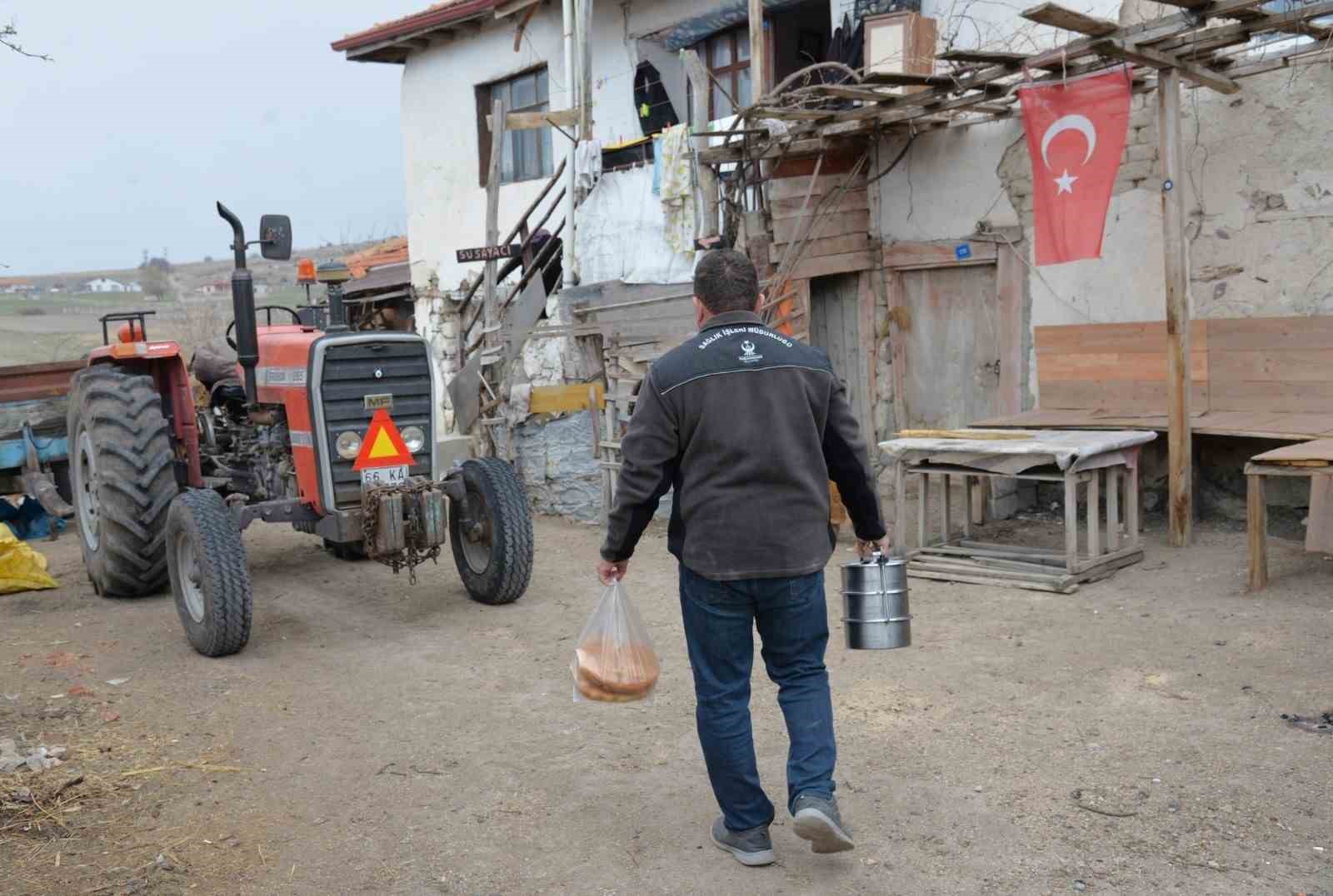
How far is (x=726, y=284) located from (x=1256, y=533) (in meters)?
4.27

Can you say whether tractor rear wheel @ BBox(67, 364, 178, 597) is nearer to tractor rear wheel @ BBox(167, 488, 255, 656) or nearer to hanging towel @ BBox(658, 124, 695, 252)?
tractor rear wheel @ BBox(167, 488, 255, 656)

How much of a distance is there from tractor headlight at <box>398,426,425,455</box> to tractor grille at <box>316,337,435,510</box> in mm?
22

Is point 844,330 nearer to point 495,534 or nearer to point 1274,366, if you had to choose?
point 1274,366

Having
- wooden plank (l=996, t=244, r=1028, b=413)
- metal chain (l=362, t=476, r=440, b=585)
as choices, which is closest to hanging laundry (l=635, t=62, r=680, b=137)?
wooden plank (l=996, t=244, r=1028, b=413)

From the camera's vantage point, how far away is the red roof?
14.1m

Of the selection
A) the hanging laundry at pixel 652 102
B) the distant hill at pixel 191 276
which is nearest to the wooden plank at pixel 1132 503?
the hanging laundry at pixel 652 102

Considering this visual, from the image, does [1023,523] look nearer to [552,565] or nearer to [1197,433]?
[1197,433]

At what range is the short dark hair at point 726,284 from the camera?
363cm

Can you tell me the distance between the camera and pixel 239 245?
21.8ft

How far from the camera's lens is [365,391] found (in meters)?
6.69

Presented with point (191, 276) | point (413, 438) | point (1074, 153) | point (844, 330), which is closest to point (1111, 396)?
point (1074, 153)

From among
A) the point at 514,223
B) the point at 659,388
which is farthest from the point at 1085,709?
the point at 514,223

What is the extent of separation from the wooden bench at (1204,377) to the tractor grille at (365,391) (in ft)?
13.3

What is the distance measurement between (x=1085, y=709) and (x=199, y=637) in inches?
169
